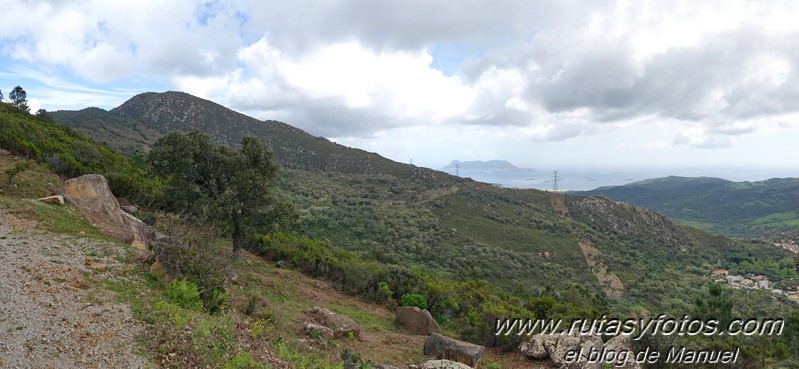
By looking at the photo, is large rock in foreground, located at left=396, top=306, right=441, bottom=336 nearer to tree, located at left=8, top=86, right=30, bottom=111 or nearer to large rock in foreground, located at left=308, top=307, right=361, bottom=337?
large rock in foreground, located at left=308, top=307, right=361, bottom=337

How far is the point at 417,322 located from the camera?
1662cm

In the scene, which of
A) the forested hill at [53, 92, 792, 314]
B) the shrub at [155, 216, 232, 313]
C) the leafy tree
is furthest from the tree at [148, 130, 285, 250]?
the leafy tree

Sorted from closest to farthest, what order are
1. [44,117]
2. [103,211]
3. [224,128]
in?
[103,211] < [44,117] < [224,128]

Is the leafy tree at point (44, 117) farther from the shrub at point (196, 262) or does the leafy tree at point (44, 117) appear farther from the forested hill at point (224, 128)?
the shrub at point (196, 262)

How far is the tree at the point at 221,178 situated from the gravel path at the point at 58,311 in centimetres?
736

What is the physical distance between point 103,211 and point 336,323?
33.3 ft

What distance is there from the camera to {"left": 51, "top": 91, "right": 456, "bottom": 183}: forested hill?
313 feet

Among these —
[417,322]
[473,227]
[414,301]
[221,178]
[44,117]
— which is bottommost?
[473,227]

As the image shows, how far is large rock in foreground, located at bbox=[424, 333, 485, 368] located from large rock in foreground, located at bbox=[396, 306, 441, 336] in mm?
3244

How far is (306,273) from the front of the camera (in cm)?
2208

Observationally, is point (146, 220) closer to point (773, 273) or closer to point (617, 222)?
point (617, 222)

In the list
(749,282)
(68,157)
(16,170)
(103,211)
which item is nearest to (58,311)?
(103,211)

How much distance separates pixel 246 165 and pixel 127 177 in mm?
10630

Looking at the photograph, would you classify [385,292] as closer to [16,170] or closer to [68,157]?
[16,170]
